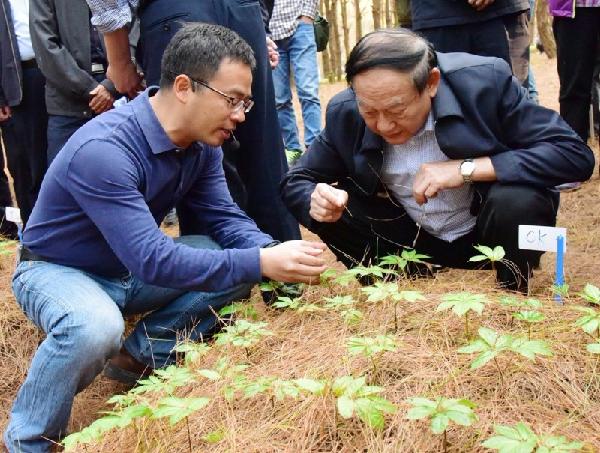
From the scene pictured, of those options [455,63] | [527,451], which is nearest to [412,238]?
[455,63]

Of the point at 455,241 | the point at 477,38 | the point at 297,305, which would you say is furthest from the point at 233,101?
the point at 477,38

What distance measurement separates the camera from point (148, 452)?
181cm

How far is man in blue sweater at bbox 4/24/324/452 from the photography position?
225 cm

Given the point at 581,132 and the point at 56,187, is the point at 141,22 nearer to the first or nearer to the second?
the point at 56,187

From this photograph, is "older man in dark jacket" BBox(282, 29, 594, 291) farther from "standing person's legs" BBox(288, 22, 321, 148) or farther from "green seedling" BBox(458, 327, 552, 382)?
"standing person's legs" BBox(288, 22, 321, 148)

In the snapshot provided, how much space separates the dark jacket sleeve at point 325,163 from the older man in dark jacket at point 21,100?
1747 mm

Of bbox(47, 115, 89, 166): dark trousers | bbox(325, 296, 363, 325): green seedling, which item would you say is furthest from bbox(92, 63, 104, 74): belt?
bbox(325, 296, 363, 325): green seedling

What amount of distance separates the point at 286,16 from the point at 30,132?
2031 millimetres

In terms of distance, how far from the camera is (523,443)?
1.40 metres

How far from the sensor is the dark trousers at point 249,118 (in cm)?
295

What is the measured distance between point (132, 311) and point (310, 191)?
768 mm

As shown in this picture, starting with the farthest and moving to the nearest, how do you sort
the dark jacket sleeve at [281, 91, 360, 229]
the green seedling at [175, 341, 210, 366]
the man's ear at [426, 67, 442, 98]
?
the dark jacket sleeve at [281, 91, 360, 229], the man's ear at [426, 67, 442, 98], the green seedling at [175, 341, 210, 366]

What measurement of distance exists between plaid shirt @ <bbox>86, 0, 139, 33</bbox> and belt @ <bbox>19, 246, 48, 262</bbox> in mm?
981

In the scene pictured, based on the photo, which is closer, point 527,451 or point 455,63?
point 527,451
